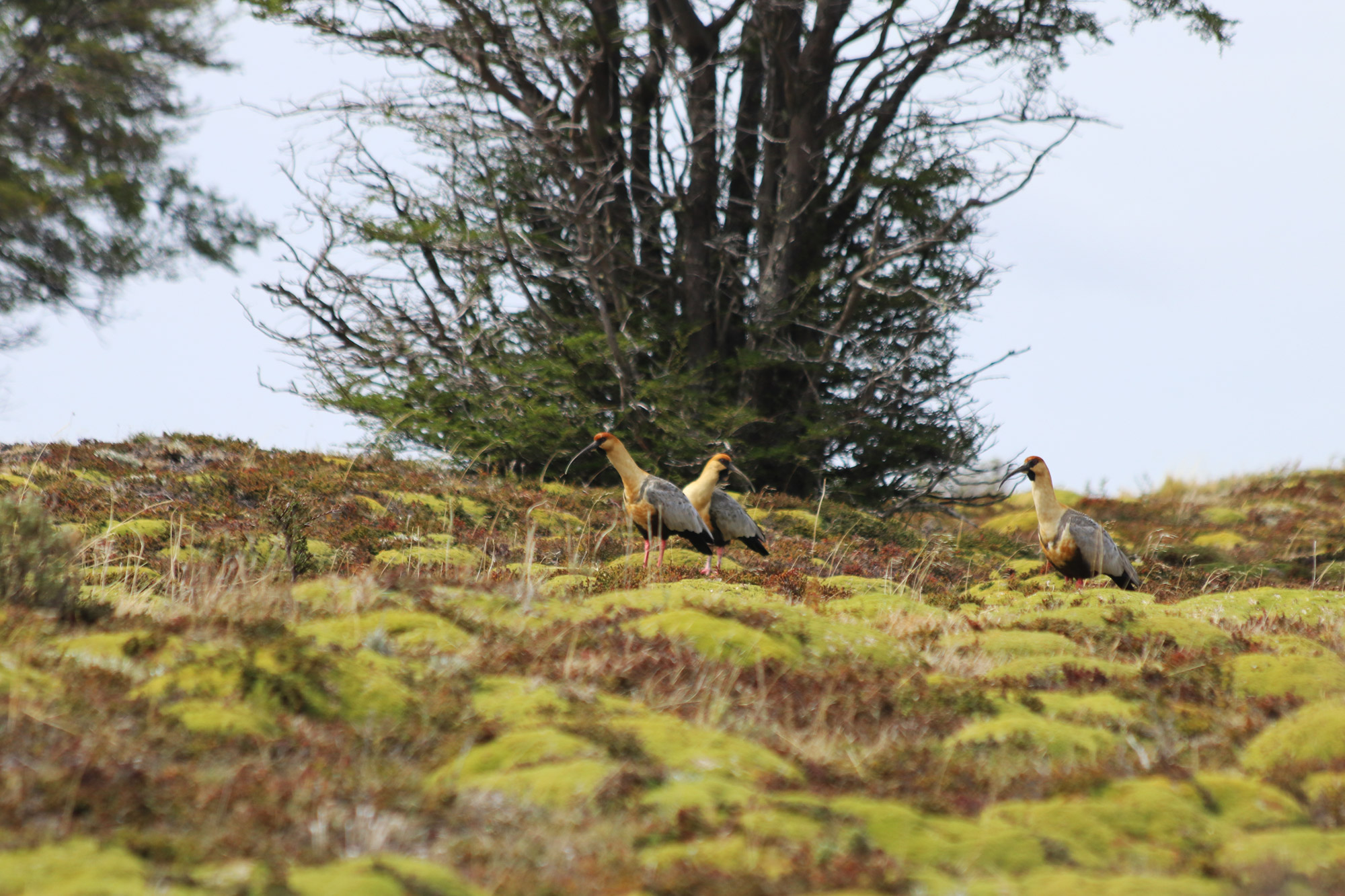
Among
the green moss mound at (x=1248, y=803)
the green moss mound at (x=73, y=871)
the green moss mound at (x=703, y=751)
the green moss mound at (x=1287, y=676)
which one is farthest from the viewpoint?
the green moss mound at (x=1287, y=676)

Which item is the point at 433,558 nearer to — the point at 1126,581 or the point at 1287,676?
the point at 1287,676

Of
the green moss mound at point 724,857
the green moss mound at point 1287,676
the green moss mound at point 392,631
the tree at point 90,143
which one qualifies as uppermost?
the tree at point 90,143

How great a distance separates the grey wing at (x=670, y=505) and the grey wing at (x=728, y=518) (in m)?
0.58

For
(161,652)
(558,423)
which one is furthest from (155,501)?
(161,652)

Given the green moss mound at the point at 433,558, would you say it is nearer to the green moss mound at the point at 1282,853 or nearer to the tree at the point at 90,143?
the green moss mound at the point at 1282,853

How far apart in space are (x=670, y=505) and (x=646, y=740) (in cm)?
548

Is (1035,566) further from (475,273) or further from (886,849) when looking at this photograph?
(886,849)

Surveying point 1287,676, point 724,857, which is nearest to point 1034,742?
point 724,857

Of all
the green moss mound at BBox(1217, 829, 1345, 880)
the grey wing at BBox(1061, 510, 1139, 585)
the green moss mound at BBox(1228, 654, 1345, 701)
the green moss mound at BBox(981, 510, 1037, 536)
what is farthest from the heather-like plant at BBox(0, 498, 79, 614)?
the green moss mound at BBox(981, 510, 1037, 536)

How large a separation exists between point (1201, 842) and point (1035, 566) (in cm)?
972

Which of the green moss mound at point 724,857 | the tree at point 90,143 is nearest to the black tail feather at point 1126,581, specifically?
the green moss mound at point 724,857

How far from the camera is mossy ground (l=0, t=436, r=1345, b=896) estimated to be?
10.5 feet

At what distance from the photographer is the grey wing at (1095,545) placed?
394 inches

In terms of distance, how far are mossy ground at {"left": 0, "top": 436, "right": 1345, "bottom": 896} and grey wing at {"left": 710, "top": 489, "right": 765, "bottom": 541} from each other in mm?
1949
